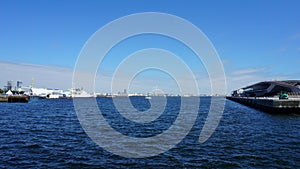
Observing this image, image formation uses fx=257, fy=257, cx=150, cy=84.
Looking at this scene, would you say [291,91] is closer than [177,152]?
No

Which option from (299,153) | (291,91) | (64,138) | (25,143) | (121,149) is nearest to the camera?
(299,153)

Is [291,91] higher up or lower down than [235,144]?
higher up

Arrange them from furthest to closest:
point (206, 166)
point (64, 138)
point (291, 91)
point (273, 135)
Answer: point (291, 91), point (273, 135), point (64, 138), point (206, 166)

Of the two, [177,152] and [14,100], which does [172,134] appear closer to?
[177,152]

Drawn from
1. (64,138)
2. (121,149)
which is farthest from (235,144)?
(64,138)

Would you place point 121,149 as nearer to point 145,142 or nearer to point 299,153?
point 145,142

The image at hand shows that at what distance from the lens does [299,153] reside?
17062 millimetres

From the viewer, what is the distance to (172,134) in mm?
24906

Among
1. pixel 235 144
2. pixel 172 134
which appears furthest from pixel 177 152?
pixel 172 134

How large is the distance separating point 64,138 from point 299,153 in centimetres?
1798

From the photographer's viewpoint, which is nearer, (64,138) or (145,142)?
(145,142)

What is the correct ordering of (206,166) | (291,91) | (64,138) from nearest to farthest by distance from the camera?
(206,166) → (64,138) → (291,91)

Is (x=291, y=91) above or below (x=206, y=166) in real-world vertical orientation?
above

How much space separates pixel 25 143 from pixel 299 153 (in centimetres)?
1961
